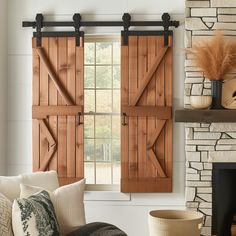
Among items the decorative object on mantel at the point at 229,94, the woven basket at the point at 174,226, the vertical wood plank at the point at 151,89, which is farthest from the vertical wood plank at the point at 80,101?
the decorative object on mantel at the point at 229,94

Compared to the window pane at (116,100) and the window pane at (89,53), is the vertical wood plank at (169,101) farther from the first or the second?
the window pane at (89,53)

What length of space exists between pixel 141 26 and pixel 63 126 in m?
1.28

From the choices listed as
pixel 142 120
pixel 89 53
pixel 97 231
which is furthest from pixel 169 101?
pixel 97 231

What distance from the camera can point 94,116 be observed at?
5.68 m

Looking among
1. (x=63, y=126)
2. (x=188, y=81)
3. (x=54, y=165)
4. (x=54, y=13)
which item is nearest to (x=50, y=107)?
(x=63, y=126)

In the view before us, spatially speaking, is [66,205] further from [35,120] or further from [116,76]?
[116,76]

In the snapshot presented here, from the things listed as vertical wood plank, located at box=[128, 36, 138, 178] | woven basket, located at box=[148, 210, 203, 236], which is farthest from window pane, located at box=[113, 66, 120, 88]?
woven basket, located at box=[148, 210, 203, 236]

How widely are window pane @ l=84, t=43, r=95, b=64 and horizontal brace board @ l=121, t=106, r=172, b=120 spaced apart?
0.65 metres

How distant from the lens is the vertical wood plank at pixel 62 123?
551 cm

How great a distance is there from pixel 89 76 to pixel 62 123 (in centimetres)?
57

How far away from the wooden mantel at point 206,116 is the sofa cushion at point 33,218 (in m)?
1.81

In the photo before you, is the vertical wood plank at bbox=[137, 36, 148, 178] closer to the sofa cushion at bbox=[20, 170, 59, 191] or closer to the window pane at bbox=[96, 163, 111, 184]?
the window pane at bbox=[96, 163, 111, 184]

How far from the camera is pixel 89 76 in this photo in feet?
18.6

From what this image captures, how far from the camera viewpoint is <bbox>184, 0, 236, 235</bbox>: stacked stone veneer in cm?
527
